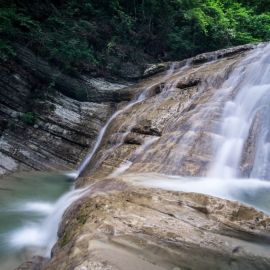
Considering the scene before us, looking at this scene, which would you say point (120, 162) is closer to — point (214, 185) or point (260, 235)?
point (214, 185)

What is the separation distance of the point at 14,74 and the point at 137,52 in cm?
594

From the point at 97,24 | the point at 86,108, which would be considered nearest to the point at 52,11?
the point at 97,24

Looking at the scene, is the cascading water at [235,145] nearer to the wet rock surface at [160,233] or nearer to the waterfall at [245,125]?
the waterfall at [245,125]

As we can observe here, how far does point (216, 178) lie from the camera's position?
802 cm

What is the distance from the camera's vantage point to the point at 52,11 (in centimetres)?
1526

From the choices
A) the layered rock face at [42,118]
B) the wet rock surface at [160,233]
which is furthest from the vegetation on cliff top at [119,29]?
the wet rock surface at [160,233]

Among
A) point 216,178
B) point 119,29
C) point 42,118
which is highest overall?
point 119,29

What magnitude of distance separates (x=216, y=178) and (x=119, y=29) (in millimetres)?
10415

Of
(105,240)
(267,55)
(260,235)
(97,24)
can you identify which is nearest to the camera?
(105,240)

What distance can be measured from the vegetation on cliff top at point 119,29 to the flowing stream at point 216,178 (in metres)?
4.14

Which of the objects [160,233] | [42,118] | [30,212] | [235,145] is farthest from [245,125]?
[42,118]

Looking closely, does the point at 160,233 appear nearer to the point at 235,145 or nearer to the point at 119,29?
the point at 235,145

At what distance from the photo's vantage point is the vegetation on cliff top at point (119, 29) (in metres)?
13.8

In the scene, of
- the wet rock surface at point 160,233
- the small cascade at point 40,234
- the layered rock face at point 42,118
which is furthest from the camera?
the layered rock face at point 42,118
